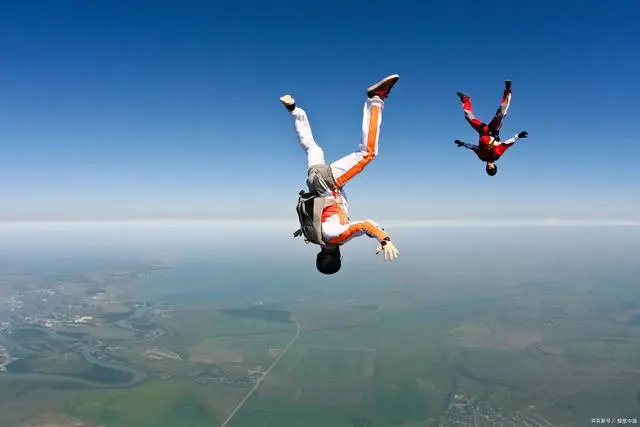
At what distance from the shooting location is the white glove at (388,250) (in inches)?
203

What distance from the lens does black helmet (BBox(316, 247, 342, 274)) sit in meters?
6.36

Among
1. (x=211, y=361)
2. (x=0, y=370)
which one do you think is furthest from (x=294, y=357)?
(x=0, y=370)

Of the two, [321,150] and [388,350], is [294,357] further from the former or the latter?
[321,150]

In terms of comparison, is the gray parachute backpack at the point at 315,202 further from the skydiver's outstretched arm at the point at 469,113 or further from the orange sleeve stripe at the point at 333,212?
the skydiver's outstretched arm at the point at 469,113

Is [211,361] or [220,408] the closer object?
[220,408]

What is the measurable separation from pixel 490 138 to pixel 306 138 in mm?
2509

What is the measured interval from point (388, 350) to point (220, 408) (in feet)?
173

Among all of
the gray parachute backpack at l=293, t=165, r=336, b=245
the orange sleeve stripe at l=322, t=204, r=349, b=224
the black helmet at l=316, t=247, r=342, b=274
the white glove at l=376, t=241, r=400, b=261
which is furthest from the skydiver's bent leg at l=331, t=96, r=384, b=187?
the white glove at l=376, t=241, r=400, b=261

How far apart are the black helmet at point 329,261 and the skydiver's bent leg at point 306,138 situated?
1.33m

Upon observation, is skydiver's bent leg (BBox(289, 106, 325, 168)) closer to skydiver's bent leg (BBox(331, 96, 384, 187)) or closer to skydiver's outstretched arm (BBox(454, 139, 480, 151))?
skydiver's bent leg (BBox(331, 96, 384, 187))

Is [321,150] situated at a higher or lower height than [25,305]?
higher

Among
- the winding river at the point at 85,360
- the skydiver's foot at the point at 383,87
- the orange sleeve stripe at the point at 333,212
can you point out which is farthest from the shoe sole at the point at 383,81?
the winding river at the point at 85,360

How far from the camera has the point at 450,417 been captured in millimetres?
A: 80188

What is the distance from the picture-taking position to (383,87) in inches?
219
